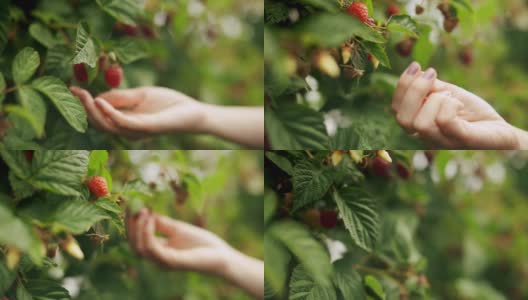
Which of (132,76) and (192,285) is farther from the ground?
(132,76)

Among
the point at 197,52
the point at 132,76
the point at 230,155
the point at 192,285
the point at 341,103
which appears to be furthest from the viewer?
the point at 230,155

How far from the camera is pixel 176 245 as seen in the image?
0.99 metres

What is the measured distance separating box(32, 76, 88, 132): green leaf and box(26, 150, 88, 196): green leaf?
0.18 ft

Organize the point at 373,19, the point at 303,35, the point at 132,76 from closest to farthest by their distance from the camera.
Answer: the point at 303,35 < the point at 373,19 < the point at 132,76

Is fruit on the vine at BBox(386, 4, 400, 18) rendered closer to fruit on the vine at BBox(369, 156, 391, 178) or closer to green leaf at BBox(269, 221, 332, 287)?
fruit on the vine at BBox(369, 156, 391, 178)

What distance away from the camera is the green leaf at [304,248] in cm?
63

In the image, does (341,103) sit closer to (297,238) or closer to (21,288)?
(297,238)

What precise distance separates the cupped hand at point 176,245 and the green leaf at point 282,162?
31cm

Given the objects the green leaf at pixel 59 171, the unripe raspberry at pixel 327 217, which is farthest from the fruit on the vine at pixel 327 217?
the green leaf at pixel 59 171

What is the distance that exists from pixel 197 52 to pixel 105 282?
0.72 metres

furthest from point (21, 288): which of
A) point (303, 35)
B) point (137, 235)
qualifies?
point (303, 35)

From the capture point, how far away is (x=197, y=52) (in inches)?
60.3

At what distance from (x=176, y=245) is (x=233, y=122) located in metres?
0.25

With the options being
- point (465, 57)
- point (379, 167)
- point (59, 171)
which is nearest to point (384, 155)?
point (379, 167)
